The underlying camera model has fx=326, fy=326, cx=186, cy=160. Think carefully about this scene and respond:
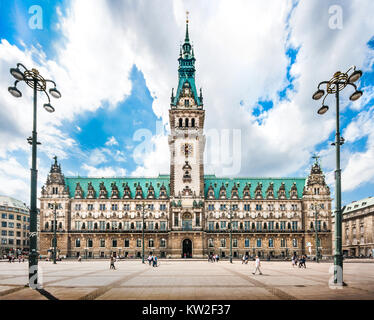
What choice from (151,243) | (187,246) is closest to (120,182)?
(151,243)

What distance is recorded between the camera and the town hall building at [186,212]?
93.1 m

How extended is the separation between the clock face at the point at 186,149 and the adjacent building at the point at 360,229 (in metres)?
51.7

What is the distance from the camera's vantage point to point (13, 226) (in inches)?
4951

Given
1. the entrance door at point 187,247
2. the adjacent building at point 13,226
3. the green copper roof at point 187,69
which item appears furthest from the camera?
the adjacent building at point 13,226

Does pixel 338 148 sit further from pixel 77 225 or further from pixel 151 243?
pixel 77 225

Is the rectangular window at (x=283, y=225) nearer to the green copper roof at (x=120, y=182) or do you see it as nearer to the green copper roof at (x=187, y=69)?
the green copper roof at (x=120, y=182)

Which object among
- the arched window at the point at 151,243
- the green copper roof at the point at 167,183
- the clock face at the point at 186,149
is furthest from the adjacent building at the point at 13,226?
the clock face at the point at 186,149

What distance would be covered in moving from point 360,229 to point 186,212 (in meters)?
60.6

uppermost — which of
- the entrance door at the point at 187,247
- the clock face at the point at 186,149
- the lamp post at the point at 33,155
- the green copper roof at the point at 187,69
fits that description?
the green copper roof at the point at 187,69

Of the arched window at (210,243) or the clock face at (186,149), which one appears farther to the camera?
the clock face at (186,149)

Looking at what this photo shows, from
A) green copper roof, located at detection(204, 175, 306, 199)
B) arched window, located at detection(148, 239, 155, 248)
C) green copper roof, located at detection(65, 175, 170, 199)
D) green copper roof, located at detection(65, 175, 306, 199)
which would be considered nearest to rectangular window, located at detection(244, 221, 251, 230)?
green copper roof, located at detection(204, 175, 306, 199)

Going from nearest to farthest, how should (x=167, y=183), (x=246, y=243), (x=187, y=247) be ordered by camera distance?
(x=187, y=247), (x=246, y=243), (x=167, y=183)

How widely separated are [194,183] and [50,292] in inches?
2909
